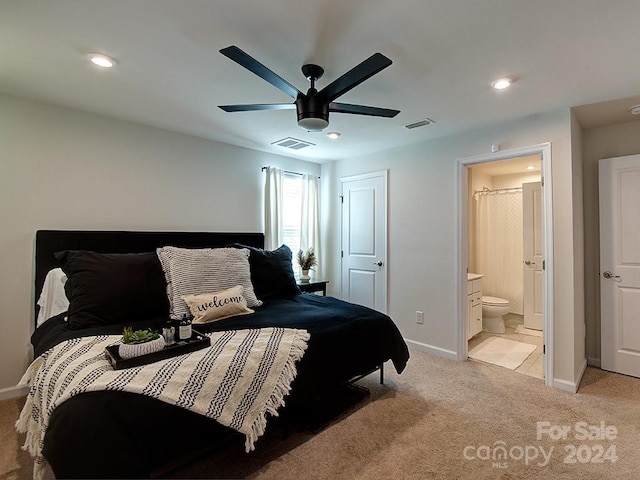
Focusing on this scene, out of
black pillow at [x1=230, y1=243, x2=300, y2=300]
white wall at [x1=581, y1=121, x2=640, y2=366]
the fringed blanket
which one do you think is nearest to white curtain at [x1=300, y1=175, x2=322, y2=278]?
black pillow at [x1=230, y1=243, x2=300, y2=300]

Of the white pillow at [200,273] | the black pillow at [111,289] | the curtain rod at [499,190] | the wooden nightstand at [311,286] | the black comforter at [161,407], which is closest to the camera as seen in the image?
the black comforter at [161,407]

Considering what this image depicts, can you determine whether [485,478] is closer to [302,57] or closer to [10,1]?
[302,57]

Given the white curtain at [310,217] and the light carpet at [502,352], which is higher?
the white curtain at [310,217]

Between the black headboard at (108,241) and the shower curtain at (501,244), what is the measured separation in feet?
13.2

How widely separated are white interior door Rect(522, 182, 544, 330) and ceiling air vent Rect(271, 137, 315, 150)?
3.23m

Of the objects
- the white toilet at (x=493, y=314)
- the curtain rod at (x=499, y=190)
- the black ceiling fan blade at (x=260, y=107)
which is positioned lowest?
the white toilet at (x=493, y=314)

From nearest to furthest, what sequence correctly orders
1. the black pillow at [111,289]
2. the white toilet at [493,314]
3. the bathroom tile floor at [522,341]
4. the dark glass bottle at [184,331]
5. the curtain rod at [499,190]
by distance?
the dark glass bottle at [184,331]
the black pillow at [111,289]
the bathroom tile floor at [522,341]
the white toilet at [493,314]
the curtain rod at [499,190]

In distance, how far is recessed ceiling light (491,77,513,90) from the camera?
2273mm

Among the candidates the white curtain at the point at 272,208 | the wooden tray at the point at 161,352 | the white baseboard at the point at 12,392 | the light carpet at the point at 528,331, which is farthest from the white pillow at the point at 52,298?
the light carpet at the point at 528,331

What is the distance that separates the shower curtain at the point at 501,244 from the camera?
500 cm

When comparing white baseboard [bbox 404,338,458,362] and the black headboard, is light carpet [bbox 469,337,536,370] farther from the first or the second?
the black headboard

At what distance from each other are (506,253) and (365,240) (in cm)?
246

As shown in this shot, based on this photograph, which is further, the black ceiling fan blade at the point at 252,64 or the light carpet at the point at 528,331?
the light carpet at the point at 528,331

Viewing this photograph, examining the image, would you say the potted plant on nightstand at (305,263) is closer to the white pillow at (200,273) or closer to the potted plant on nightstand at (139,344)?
the white pillow at (200,273)
